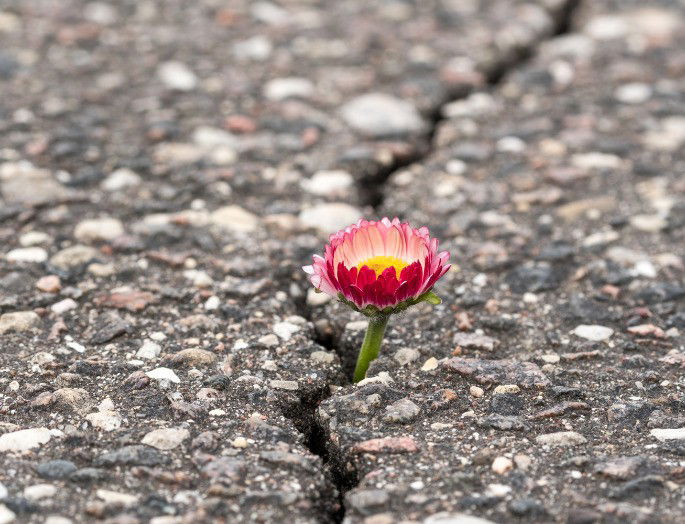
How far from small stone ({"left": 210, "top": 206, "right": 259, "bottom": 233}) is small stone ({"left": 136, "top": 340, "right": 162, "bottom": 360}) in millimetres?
737

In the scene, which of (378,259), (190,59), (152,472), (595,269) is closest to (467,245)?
(595,269)

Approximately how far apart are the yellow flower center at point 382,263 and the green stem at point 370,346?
0.16 meters

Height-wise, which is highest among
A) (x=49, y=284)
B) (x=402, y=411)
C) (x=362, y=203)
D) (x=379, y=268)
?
(x=379, y=268)

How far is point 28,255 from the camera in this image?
3197 mm

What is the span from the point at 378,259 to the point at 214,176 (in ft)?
4.56

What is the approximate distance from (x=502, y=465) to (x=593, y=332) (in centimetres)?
76

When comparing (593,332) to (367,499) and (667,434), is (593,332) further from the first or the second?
(367,499)

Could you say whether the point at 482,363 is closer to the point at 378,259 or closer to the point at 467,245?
the point at 378,259

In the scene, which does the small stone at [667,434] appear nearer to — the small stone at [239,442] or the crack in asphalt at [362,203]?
the crack in asphalt at [362,203]

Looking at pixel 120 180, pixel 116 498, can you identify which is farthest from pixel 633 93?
pixel 116 498

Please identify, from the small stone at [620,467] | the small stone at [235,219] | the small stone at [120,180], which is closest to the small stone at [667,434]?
the small stone at [620,467]

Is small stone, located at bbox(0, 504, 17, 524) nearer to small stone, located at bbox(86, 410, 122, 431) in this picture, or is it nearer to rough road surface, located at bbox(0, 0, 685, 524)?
rough road surface, located at bbox(0, 0, 685, 524)

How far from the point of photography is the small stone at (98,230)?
333cm

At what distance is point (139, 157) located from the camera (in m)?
3.85
